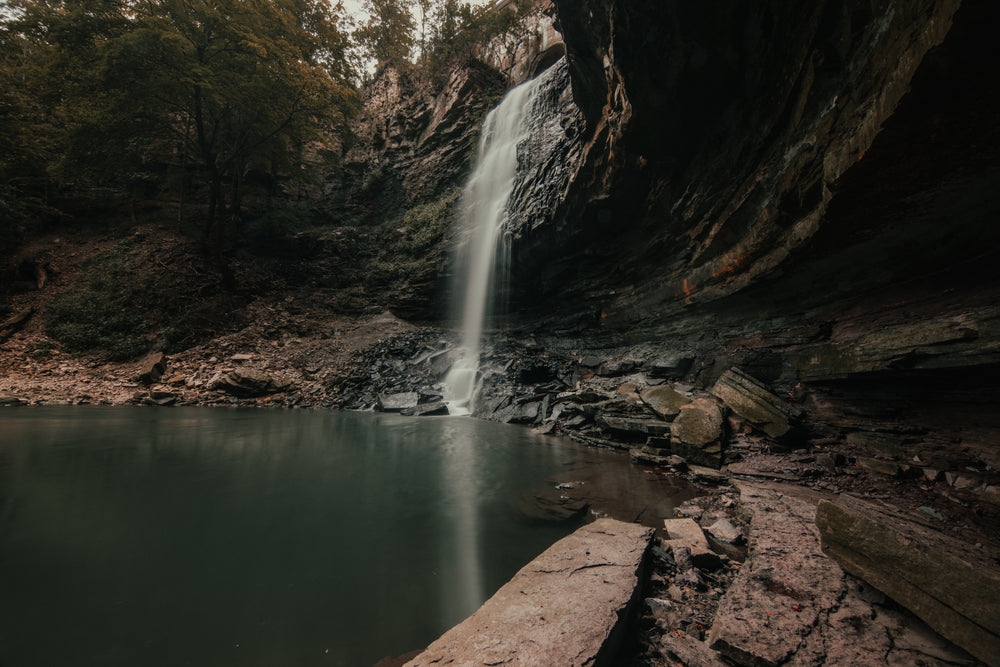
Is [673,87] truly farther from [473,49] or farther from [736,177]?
[473,49]

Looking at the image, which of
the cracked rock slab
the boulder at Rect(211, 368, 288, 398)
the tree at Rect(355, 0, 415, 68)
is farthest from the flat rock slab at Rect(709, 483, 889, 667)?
the tree at Rect(355, 0, 415, 68)

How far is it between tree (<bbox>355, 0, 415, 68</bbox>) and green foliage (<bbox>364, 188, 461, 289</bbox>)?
617 inches

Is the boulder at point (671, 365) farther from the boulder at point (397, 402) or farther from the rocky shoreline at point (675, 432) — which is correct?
the boulder at point (397, 402)

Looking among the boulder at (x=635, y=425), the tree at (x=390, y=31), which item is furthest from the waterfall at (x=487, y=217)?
the tree at (x=390, y=31)

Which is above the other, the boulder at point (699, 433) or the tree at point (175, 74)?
the tree at point (175, 74)

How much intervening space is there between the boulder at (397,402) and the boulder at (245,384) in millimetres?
3470

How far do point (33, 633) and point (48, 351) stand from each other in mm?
14053

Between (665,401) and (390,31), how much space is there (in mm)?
33401

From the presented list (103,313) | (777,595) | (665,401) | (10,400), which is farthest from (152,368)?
(777,595)

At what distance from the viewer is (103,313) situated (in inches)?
468

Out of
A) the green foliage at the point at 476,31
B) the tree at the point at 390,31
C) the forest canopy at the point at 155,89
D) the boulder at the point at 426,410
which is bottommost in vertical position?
the boulder at the point at 426,410

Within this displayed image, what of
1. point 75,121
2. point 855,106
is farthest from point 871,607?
point 75,121

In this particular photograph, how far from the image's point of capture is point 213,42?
1288 cm

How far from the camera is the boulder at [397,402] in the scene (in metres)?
11.1
